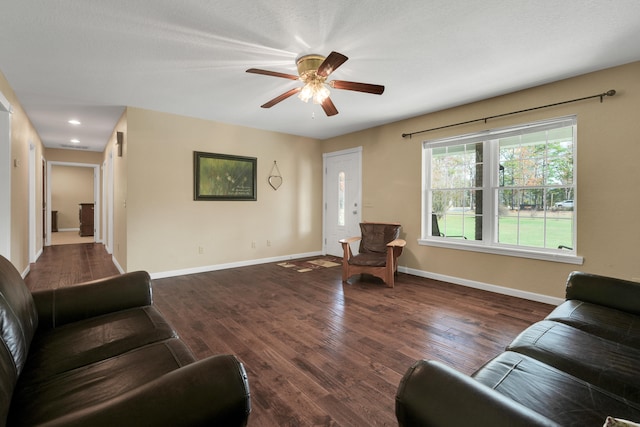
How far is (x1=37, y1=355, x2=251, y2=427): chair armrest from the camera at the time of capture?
732 mm

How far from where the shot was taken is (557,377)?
3.88ft

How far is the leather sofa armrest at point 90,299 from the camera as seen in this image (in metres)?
1.63

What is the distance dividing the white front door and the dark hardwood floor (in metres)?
1.51

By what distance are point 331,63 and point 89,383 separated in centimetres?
232

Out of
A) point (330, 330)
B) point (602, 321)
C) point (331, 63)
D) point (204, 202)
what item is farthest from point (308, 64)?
point (204, 202)

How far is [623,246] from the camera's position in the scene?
9.53ft

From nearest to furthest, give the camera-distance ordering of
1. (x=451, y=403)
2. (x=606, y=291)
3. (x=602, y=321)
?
1. (x=451, y=403)
2. (x=602, y=321)
3. (x=606, y=291)

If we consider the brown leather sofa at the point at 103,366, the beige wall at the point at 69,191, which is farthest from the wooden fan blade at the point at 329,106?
the beige wall at the point at 69,191

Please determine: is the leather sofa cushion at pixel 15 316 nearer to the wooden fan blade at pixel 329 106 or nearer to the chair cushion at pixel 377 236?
the wooden fan blade at pixel 329 106

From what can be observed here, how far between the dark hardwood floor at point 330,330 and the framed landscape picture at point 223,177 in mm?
1326

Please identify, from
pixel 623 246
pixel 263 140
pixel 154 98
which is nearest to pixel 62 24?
pixel 154 98

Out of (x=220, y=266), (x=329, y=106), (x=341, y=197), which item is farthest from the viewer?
(x=341, y=197)

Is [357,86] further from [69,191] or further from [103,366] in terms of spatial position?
[69,191]

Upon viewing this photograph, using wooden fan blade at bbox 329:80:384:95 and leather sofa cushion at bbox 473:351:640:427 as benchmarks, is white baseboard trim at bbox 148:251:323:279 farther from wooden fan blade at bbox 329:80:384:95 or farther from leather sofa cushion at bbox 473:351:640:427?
leather sofa cushion at bbox 473:351:640:427
